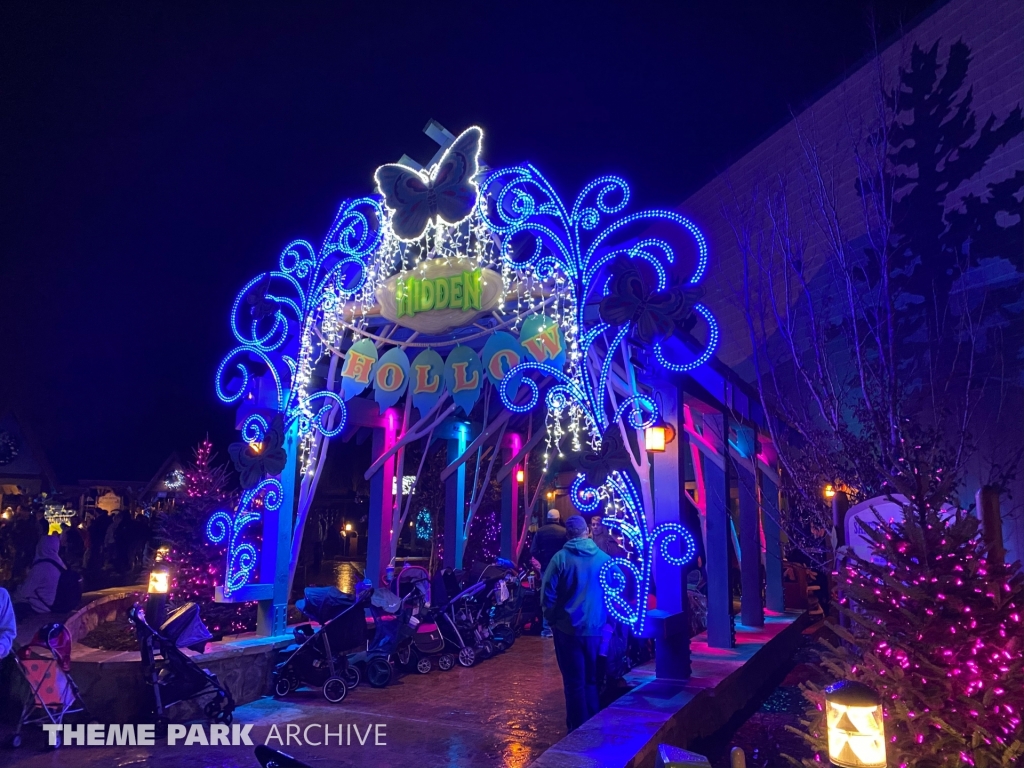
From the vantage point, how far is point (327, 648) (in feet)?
22.9

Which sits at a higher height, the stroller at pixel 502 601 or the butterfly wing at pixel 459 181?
the butterfly wing at pixel 459 181

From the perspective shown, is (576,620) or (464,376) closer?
(576,620)

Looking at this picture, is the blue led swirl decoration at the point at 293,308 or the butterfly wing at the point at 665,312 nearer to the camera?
the butterfly wing at the point at 665,312

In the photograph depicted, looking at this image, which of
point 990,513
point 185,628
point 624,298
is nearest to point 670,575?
point 624,298

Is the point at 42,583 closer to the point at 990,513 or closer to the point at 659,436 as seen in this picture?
the point at 659,436

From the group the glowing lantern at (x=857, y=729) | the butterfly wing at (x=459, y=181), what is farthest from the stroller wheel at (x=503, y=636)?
the glowing lantern at (x=857, y=729)

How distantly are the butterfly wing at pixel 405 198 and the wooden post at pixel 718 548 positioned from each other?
4.96 metres

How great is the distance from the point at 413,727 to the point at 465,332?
497 centimetres

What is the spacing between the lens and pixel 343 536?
2786cm

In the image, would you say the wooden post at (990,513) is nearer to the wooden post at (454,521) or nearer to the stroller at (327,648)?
the stroller at (327,648)

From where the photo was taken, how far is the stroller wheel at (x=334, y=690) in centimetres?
678

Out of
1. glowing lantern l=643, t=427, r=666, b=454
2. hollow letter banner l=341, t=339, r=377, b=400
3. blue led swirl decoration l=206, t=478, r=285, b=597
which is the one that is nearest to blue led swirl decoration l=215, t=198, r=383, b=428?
hollow letter banner l=341, t=339, r=377, b=400

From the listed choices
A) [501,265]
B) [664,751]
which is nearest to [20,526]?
[501,265]

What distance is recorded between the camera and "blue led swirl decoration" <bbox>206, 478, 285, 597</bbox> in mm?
8250
